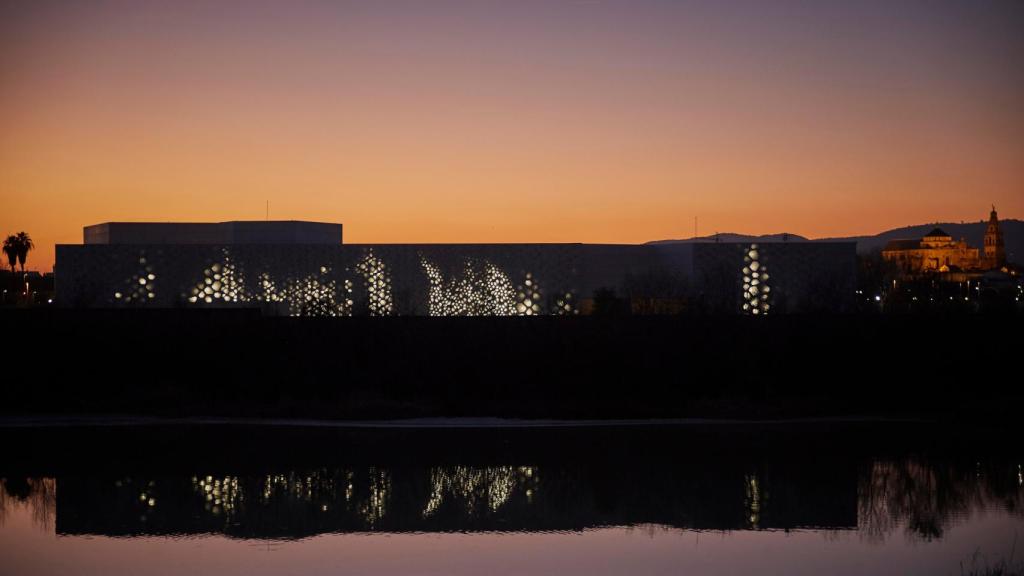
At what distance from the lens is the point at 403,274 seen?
5097 cm

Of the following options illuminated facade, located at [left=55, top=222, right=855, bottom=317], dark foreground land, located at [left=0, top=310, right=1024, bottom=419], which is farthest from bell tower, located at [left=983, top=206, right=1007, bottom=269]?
dark foreground land, located at [left=0, top=310, right=1024, bottom=419]

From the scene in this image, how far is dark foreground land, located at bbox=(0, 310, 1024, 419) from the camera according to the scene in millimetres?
23297

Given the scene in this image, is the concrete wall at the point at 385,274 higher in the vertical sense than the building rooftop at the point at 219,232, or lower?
lower

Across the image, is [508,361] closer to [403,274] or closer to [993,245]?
[403,274]

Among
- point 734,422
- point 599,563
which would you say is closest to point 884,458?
point 734,422

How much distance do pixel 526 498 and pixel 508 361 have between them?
1145 cm

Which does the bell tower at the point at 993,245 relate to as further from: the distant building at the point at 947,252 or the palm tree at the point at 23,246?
the palm tree at the point at 23,246

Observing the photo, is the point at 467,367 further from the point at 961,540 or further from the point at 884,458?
the point at 961,540

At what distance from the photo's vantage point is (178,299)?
154 feet

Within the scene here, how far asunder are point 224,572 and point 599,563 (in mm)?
3053

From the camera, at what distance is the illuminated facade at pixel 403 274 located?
5059cm

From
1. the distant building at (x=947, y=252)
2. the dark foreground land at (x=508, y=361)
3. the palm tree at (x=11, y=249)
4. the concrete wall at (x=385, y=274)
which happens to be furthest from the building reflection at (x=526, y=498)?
the distant building at (x=947, y=252)

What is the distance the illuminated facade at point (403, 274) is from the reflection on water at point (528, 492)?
33635 mm

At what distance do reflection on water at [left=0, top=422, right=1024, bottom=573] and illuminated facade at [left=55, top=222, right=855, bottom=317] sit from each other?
33.6 m
